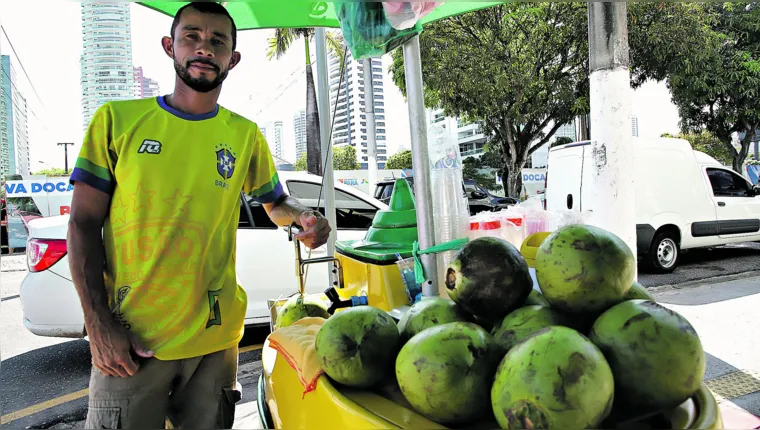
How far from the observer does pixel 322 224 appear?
1.90 m

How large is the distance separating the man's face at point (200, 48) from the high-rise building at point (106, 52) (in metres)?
0.36

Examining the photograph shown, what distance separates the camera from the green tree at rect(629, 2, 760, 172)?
11656 mm

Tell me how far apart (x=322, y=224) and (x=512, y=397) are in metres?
1.16

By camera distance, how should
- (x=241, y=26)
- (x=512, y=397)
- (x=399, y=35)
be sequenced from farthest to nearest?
(x=241, y=26), (x=399, y=35), (x=512, y=397)

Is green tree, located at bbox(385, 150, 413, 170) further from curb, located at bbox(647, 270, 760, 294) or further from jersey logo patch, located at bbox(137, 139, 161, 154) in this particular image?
jersey logo patch, located at bbox(137, 139, 161, 154)

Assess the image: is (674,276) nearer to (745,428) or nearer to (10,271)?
(745,428)

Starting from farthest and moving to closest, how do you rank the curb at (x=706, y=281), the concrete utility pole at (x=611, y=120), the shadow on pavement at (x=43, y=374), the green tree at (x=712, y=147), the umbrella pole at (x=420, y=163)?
the green tree at (x=712, y=147) → the curb at (x=706, y=281) → the shadow on pavement at (x=43, y=374) → the concrete utility pole at (x=611, y=120) → the umbrella pole at (x=420, y=163)

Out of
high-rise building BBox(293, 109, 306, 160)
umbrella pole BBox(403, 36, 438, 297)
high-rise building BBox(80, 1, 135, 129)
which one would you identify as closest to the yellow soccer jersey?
high-rise building BBox(80, 1, 135, 129)

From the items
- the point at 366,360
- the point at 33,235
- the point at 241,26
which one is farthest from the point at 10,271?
the point at 366,360

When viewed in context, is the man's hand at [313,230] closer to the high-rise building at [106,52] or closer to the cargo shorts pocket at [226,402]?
the cargo shorts pocket at [226,402]

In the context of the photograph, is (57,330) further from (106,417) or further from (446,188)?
(446,188)

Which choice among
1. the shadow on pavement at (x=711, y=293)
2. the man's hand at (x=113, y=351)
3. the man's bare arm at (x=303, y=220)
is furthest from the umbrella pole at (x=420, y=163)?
the shadow on pavement at (x=711, y=293)

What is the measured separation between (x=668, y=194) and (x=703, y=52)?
6.01 m

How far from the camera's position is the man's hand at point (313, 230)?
1880 millimetres
